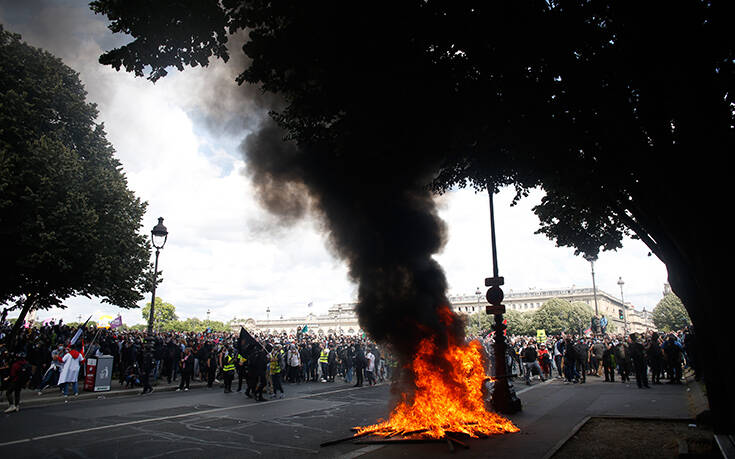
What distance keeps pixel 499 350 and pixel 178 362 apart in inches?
575

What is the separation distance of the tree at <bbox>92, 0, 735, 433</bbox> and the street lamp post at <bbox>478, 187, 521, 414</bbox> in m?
3.99

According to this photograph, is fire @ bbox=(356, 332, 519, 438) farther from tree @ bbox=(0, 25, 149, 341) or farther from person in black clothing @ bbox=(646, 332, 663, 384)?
tree @ bbox=(0, 25, 149, 341)

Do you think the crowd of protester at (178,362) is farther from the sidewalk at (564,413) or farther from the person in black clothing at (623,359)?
the person in black clothing at (623,359)

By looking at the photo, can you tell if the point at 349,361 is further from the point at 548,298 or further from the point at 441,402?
the point at 548,298

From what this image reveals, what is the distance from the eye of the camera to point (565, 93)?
23.5 feet

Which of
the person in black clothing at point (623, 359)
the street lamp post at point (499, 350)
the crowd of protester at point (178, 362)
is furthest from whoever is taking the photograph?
the person in black clothing at point (623, 359)

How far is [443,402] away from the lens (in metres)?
8.49

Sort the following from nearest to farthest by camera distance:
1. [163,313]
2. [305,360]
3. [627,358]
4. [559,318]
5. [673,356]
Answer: [673,356], [627,358], [305,360], [559,318], [163,313]

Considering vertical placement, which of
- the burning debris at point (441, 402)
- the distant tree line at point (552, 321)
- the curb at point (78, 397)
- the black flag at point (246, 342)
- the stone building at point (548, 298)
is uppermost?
the stone building at point (548, 298)

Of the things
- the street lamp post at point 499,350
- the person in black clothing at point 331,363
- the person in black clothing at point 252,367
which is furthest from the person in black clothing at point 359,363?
the street lamp post at point 499,350

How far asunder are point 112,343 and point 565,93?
20916mm

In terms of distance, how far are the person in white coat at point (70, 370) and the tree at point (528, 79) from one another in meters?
12.8

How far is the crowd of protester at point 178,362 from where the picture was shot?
14.3 metres

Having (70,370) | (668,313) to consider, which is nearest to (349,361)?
(70,370)
